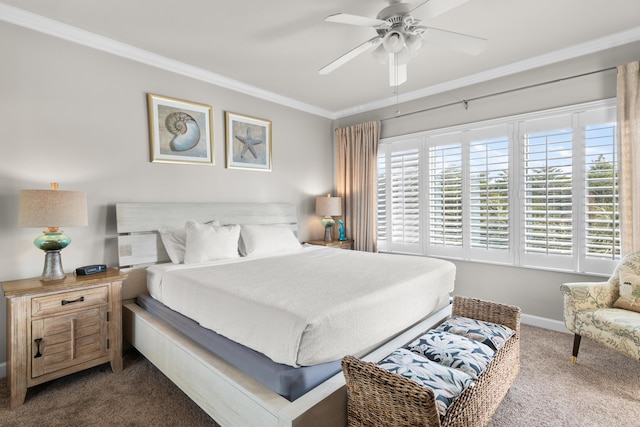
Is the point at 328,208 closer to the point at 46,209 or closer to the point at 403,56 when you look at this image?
the point at 403,56

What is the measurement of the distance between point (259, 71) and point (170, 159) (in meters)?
1.34

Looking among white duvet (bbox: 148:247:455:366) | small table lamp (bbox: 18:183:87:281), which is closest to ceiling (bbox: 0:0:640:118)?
small table lamp (bbox: 18:183:87:281)

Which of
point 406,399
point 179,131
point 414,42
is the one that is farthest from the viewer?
point 179,131

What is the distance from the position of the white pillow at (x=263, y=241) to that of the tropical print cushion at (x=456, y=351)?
195cm

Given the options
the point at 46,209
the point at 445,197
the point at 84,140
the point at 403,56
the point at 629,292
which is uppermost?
the point at 403,56

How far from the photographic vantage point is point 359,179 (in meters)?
4.73

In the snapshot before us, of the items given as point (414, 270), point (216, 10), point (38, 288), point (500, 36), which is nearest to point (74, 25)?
point (216, 10)

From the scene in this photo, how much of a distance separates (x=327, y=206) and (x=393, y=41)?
2.55 metres

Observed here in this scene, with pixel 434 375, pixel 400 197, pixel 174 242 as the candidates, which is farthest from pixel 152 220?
pixel 400 197

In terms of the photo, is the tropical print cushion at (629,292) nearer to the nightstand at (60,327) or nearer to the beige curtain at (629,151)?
the beige curtain at (629,151)

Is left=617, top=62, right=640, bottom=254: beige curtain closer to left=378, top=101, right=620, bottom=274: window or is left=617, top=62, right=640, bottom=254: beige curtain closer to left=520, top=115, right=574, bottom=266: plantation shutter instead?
left=378, top=101, right=620, bottom=274: window

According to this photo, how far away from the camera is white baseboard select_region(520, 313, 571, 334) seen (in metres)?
3.17

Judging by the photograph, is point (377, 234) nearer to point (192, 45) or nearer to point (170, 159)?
point (170, 159)

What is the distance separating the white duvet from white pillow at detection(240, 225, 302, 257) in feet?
1.55
